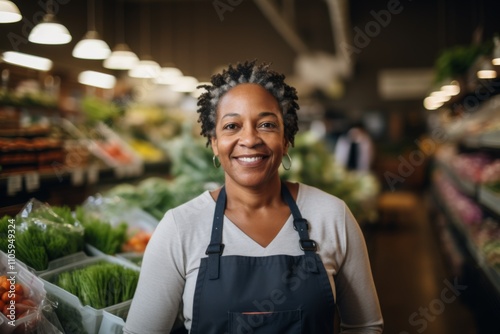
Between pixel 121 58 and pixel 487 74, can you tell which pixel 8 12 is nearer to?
pixel 121 58

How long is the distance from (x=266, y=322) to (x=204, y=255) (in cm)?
29

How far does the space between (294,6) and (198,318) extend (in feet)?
23.1

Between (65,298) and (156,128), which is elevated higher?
(156,128)

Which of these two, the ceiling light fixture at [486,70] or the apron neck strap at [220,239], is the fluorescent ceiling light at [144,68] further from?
the apron neck strap at [220,239]

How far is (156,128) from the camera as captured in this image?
812cm

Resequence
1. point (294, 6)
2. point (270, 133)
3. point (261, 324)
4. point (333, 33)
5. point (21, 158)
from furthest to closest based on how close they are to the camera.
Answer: point (333, 33), point (294, 6), point (21, 158), point (270, 133), point (261, 324)

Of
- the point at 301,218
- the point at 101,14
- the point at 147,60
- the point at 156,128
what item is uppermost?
the point at 101,14

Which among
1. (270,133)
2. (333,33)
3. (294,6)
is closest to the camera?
(270,133)

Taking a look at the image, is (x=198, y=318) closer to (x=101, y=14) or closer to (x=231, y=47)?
(x=101, y=14)

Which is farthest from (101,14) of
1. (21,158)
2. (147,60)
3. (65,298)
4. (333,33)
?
(65,298)

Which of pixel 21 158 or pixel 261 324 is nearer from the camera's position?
pixel 261 324

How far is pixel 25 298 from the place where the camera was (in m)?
1.57

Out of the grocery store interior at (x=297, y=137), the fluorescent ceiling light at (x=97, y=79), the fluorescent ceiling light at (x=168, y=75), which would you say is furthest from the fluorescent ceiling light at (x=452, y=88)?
the fluorescent ceiling light at (x=97, y=79)

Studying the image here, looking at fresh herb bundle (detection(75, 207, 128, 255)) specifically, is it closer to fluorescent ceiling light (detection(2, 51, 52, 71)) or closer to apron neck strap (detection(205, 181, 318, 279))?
apron neck strap (detection(205, 181, 318, 279))
